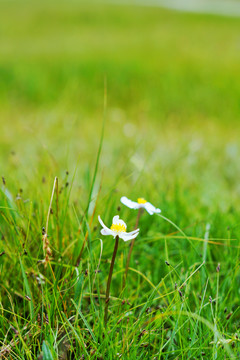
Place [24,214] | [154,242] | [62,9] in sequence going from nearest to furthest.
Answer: [24,214], [154,242], [62,9]

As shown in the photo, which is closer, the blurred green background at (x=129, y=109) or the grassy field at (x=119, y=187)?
the grassy field at (x=119, y=187)

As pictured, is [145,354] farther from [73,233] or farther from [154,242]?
[154,242]

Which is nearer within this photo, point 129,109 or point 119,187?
point 119,187

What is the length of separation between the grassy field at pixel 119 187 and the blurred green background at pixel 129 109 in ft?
0.08

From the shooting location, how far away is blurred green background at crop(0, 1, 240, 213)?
2.73 m

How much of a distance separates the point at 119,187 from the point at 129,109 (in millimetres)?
2618

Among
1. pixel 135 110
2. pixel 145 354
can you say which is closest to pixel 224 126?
pixel 135 110

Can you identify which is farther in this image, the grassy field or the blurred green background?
the blurred green background

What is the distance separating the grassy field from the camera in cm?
114

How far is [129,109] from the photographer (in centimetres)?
483

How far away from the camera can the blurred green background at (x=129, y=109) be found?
273 cm

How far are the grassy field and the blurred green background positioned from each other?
→ 25 mm

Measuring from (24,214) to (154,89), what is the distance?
4.27m

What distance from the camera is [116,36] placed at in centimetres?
945
